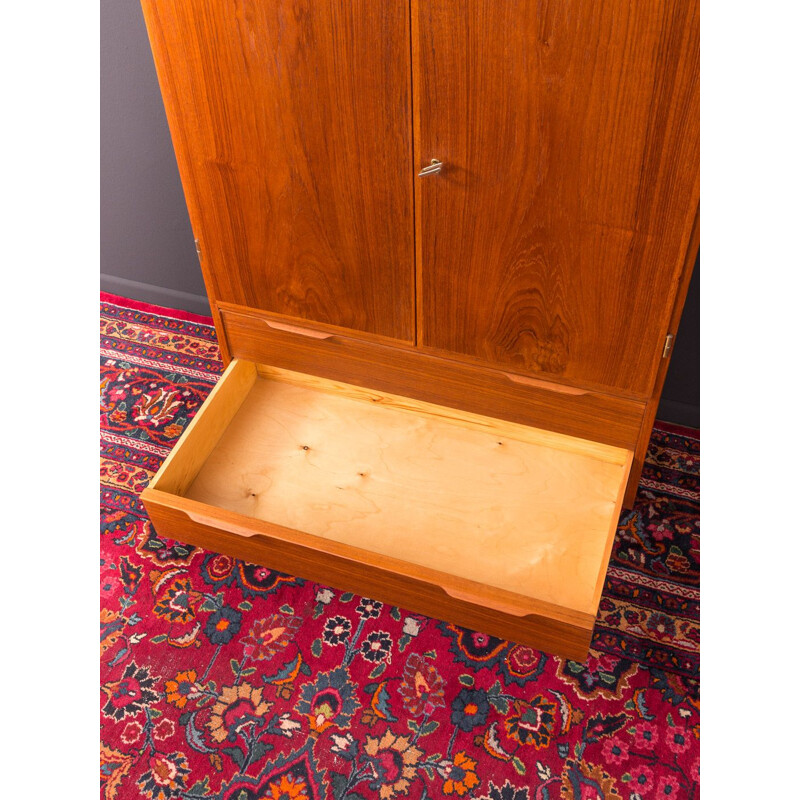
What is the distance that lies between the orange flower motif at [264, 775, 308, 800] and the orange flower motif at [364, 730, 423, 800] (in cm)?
13

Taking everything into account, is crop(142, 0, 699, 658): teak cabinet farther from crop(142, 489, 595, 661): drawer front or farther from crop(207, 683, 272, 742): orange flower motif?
crop(207, 683, 272, 742): orange flower motif

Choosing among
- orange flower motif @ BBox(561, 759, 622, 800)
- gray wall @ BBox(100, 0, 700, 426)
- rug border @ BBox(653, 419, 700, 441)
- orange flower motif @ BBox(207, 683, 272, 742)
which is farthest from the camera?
rug border @ BBox(653, 419, 700, 441)

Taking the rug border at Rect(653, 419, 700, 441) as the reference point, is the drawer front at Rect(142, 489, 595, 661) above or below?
above

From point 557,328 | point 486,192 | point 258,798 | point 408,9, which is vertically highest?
point 408,9

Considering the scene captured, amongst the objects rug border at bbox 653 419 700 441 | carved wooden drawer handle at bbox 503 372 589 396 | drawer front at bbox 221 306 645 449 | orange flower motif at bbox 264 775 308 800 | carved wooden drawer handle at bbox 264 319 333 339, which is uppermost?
carved wooden drawer handle at bbox 264 319 333 339

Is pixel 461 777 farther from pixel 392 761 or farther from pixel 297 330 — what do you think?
pixel 297 330

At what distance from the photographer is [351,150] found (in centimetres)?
141

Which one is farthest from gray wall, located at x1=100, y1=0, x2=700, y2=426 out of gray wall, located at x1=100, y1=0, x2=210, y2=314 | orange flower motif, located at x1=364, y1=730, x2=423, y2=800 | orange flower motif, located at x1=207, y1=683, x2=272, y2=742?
orange flower motif, located at x1=207, y1=683, x2=272, y2=742

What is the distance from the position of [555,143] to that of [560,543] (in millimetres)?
785

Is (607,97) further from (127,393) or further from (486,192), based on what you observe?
(127,393)

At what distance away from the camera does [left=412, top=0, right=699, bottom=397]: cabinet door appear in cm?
114

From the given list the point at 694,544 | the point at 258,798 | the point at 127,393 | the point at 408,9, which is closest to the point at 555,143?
the point at 408,9

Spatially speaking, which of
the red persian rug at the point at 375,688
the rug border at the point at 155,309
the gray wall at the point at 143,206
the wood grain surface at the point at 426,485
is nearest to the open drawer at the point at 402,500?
the wood grain surface at the point at 426,485

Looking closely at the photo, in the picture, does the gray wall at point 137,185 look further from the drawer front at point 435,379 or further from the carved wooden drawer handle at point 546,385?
the carved wooden drawer handle at point 546,385
